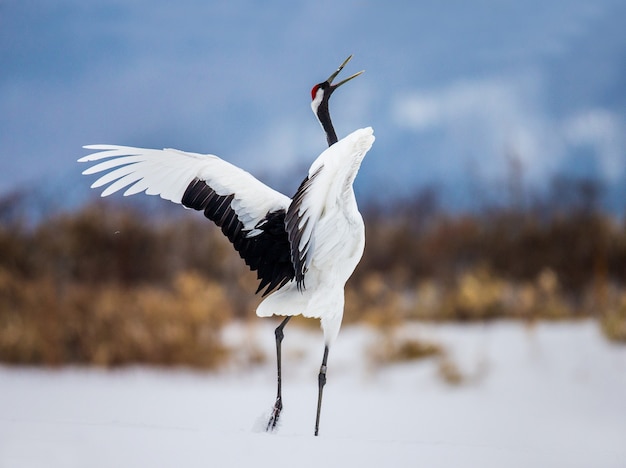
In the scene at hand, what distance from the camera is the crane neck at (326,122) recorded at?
3613mm

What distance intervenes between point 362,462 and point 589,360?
5.60m

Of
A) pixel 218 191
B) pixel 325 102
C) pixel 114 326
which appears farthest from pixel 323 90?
pixel 114 326

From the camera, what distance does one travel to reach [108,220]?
33.8ft

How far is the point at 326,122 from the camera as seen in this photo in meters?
3.63

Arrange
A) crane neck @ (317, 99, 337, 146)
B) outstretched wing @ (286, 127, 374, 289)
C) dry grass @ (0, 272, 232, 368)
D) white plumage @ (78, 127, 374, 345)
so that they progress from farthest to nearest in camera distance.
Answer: dry grass @ (0, 272, 232, 368)
crane neck @ (317, 99, 337, 146)
white plumage @ (78, 127, 374, 345)
outstretched wing @ (286, 127, 374, 289)

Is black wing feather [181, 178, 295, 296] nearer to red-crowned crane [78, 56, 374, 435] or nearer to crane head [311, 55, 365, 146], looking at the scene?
red-crowned crane [78, 56, 374, 435]

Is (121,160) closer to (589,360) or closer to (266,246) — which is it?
(266,246)

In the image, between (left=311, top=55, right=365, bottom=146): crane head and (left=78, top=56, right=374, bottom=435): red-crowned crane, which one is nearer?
(left=78, top=56, right=374, bottom=435): red-crowned crane

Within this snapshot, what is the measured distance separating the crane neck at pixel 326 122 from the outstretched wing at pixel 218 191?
0.39 meters

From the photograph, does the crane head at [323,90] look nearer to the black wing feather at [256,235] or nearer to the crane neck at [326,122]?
the crane neck at [326,122]

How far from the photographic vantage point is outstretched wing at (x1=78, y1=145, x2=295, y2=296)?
135 inches

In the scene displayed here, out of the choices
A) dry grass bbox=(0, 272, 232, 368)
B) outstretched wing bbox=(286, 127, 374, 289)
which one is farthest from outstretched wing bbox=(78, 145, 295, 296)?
dry grass bbox=(0, 272, 232, 368)

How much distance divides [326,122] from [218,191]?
0.60m

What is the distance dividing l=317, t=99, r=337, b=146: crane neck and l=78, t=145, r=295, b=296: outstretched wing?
0.39m
